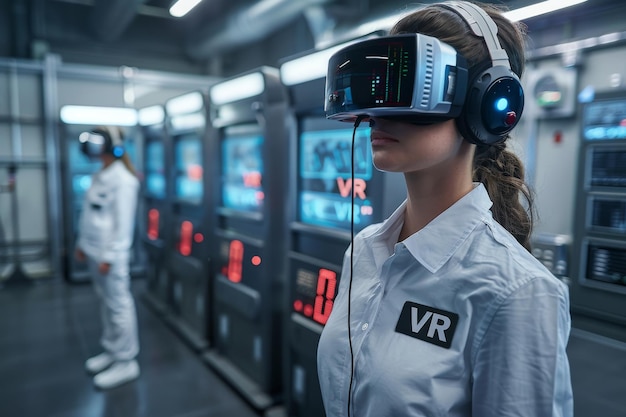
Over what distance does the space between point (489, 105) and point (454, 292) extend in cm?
36

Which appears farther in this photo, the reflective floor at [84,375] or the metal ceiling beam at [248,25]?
the metal ceiling beam at [248,25]

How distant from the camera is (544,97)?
5.47 feet

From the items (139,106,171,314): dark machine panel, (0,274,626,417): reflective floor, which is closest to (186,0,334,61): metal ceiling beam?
(139,106,171,314): dark machine panel

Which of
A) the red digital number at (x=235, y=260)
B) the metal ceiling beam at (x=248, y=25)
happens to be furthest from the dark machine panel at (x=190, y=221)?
the metal ceiling beam at (x=248, y=25)

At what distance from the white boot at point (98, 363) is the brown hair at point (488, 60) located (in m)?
3.17

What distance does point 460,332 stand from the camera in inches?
31.0

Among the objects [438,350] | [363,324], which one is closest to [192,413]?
[363,324]

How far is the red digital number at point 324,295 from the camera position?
219 centimetres

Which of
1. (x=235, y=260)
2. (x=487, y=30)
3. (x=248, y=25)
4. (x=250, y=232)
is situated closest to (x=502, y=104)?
(x=487, y=30)

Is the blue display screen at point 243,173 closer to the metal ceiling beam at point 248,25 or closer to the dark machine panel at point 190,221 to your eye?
the dark machine panel at point 190,221

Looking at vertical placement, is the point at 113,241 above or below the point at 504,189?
below

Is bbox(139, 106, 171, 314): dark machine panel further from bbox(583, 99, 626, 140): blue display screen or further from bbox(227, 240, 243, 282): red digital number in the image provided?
bbox(583, 99, 626, 140): blue display screen

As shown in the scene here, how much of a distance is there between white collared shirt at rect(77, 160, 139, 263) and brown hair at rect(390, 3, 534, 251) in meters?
2.64

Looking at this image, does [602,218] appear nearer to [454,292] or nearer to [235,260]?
[454,292]
